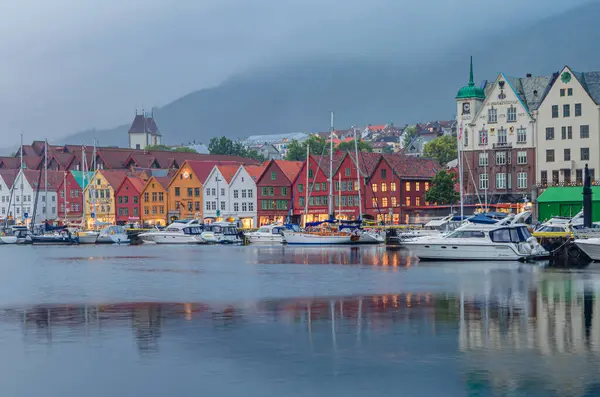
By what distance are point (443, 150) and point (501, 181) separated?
244 ft

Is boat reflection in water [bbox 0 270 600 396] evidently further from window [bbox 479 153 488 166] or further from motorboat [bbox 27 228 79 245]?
motorboat [bbox 27 228 79 245]

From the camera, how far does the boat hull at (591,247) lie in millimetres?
58312

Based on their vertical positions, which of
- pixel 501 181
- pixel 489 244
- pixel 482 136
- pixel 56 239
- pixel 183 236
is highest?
pixel 482 136

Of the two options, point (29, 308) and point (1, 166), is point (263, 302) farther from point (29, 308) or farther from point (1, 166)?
point (1, 166)

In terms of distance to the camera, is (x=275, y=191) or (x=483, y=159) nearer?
(x=483, y=159)

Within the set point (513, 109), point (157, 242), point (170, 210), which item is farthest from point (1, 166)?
point (513, 109)

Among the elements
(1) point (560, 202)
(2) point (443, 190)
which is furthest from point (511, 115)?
(1) point (560, 202)

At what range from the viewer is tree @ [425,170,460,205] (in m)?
120

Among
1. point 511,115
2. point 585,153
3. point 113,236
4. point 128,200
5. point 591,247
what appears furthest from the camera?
point 128,200

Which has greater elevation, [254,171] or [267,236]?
[254,171]

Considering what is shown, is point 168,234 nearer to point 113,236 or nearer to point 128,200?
point 113,236

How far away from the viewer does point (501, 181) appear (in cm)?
11256

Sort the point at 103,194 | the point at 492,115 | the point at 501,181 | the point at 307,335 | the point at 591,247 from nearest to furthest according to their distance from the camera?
the point at 307,335
the point at 591,247
the point at 501,181
the point at 492,115
the point at 103,194

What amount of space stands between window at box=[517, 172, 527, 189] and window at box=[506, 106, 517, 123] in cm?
647
